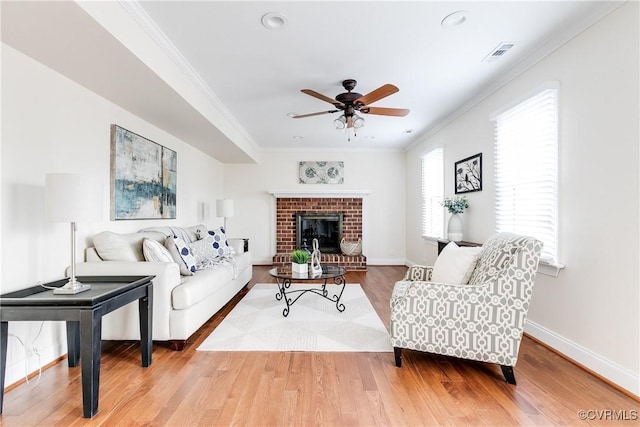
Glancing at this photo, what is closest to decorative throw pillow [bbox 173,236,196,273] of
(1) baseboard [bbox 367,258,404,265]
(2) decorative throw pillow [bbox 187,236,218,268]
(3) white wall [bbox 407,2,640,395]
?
(2) decorative throw pillow [bbox 187,236,218,268]

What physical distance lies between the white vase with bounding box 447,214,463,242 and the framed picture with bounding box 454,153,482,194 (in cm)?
39

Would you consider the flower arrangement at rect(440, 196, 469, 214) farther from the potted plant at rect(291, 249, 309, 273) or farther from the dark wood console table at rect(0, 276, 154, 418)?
the dark wood console table at rect(0, 276, 154, 418)

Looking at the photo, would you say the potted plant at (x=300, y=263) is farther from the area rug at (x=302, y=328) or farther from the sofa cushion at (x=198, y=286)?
the sofa cushion at (x=198, y=286)

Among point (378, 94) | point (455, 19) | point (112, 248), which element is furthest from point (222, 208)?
point (455, 19)

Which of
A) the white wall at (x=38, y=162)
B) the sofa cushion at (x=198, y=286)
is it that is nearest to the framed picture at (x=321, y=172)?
the sofa cushion at (x=198, y=286)

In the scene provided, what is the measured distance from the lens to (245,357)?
246 cm

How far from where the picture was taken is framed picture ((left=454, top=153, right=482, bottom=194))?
12.5ft

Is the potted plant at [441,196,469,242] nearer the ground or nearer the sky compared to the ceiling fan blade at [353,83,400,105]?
nearer the ground

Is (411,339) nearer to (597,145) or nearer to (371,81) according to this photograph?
(597,145)

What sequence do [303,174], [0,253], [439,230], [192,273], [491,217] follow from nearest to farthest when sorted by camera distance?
1. [0,253]
2. [192,273]
3. [491,217]
4. [439,230]
5. [303,174]

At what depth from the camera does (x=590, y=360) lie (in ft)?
7.27

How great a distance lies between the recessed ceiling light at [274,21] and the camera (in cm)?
220

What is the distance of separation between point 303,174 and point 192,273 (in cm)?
395

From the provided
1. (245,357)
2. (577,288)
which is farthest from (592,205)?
(245,357)
